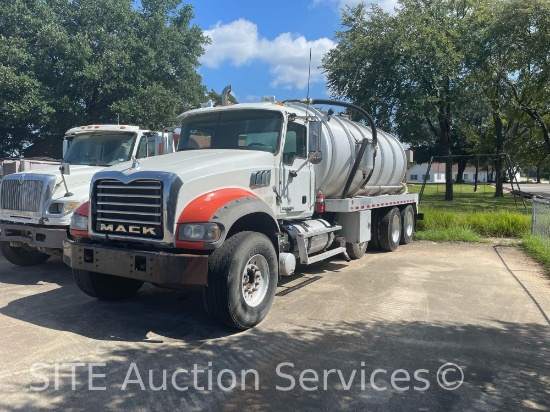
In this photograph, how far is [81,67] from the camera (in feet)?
69.2

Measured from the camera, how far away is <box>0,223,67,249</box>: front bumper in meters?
7.06

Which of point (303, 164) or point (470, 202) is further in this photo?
point (470, 202)

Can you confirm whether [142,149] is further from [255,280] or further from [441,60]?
[441,60]

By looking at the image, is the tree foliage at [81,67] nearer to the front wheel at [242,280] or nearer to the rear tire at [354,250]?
the rear tire at [354,250]

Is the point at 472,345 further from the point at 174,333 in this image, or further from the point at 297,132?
the point at 297,132

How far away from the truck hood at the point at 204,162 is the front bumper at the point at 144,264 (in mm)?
932

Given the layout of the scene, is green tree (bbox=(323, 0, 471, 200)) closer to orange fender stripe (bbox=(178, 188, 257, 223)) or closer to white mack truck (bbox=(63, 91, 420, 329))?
white mack truck (bbox=(63, 91, 420, 329))

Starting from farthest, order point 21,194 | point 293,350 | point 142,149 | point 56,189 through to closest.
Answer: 1. point 142,149
2. point 21,194
3. point 56,189
4. point 293,350

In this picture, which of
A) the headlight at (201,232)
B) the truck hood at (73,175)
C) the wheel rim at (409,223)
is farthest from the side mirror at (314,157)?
the wheel rim at (409,223)

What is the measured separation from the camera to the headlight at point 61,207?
7301 mm

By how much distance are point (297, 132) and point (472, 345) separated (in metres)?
3.81

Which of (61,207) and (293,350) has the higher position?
(61,207)
